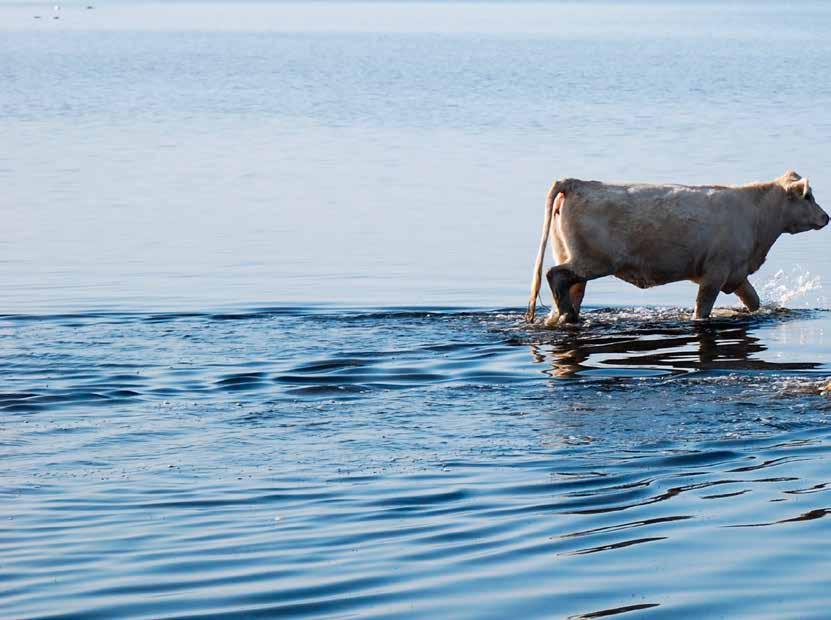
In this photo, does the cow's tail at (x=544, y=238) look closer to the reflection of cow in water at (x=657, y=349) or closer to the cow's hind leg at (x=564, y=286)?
the cow's hind leg at (x=564, y=286)

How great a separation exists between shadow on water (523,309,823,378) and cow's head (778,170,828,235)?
41.4 inches

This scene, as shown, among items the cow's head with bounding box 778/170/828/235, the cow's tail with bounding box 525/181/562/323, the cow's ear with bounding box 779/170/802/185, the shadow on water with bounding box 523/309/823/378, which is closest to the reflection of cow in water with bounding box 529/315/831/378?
the shadow on water with bounding box 523/309/823/378

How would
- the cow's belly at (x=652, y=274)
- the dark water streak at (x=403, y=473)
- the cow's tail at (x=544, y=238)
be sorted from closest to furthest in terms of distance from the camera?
the dark water streak at (x=403, y=473)
the cow's tail at (x=544, y=238)
the cow's belly at (x=652, y=274)

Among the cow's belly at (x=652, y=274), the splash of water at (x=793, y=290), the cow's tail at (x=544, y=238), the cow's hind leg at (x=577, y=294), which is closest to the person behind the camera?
the cow's tail at (x=544, y=238)

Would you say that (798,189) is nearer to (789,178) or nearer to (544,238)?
(789,178)

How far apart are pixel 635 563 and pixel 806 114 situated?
3627 centimetres

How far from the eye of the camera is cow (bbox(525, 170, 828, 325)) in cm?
1769

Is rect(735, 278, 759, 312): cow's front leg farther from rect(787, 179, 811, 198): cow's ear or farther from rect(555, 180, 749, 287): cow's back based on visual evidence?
rect(787, 179, 811, 198): cow's ear

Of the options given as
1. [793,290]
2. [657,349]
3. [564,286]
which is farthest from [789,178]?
[657,349]

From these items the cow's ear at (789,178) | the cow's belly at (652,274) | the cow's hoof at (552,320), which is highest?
the cow's ear at (789,178)

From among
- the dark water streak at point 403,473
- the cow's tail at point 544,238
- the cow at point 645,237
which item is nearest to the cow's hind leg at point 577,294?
the cow at point 645,237

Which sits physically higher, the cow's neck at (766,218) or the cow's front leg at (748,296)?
the cow's neck at (766,218)

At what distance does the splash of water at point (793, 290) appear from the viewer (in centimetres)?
1995

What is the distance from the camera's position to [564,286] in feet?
58.6
